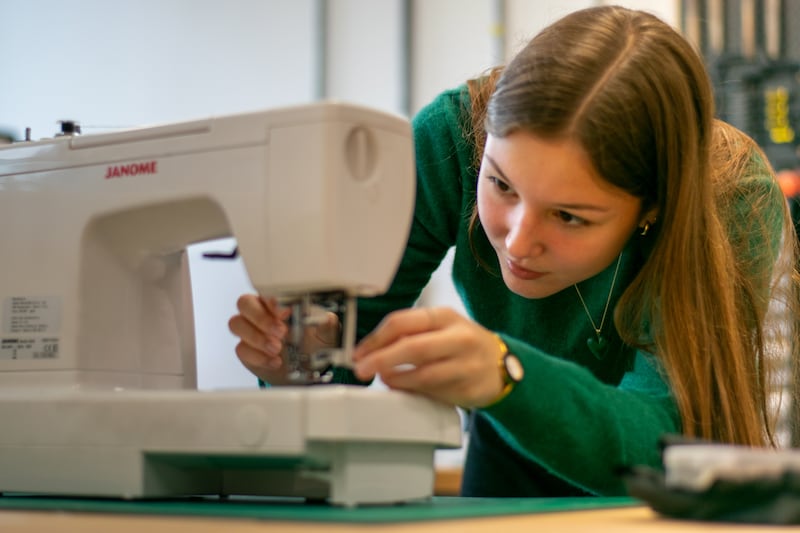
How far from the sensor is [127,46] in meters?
2.95

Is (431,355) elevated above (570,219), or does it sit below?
below

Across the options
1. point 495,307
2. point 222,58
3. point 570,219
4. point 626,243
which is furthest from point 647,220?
point 222,58

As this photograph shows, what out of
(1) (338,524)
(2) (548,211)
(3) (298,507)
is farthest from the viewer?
(2) (548,211)

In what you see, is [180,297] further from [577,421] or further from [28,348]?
[577,421]

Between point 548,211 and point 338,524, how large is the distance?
0.54 meters

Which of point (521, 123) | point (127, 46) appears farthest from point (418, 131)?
point (127, 46)

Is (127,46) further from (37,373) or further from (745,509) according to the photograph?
(745,509)

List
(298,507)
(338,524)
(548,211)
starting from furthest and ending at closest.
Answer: (548,211) < (298,507) < (338,524)

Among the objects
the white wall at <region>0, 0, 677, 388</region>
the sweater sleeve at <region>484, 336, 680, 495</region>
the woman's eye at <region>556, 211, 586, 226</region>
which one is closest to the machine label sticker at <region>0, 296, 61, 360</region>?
the sweater sleeve at <region>484, 336, 680, 495</region>

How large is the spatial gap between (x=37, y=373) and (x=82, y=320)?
71 mm

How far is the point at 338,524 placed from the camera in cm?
70

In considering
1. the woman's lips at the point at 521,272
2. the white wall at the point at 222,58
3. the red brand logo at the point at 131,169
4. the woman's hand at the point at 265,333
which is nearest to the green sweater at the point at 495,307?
the woman's lips at the point at 521,272

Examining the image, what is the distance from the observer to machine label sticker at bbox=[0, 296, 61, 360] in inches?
41.0

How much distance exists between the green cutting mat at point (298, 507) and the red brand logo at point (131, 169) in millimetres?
317
